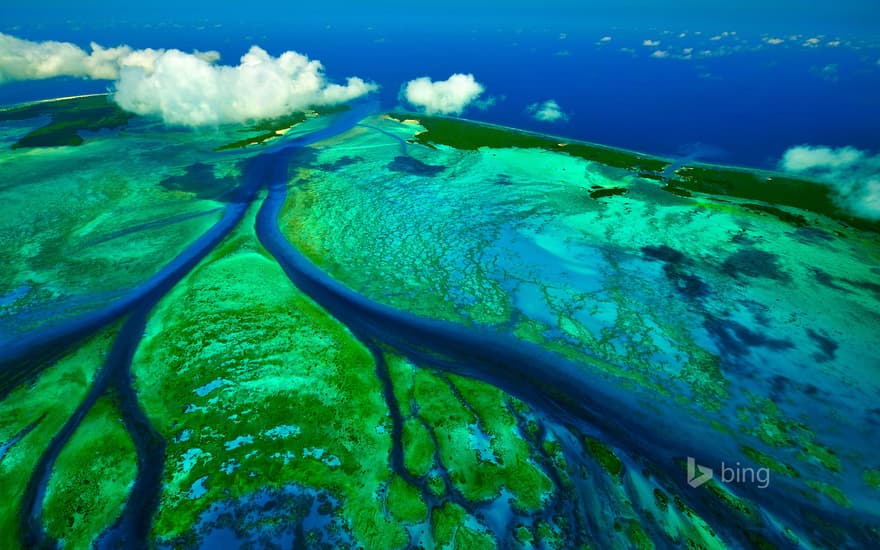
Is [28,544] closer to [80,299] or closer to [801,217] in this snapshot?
[80,299]

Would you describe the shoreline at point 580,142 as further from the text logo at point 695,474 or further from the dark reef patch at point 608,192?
the text logo at point 695,474

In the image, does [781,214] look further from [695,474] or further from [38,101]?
[38,101]

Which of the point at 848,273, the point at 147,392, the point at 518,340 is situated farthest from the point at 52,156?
the point at 848,273

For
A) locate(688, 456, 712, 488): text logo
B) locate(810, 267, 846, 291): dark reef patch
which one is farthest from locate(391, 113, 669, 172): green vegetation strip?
locate(688, 456, 712, 488): text logo

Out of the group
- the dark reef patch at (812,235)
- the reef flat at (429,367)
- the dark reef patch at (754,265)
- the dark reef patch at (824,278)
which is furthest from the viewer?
the dark reef patch at (812,235)

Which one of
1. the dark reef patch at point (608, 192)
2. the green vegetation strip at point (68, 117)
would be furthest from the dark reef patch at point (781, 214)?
the green vegetation strip at point (68, 117)

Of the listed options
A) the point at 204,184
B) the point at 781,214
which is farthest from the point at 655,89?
the point at 204,184
